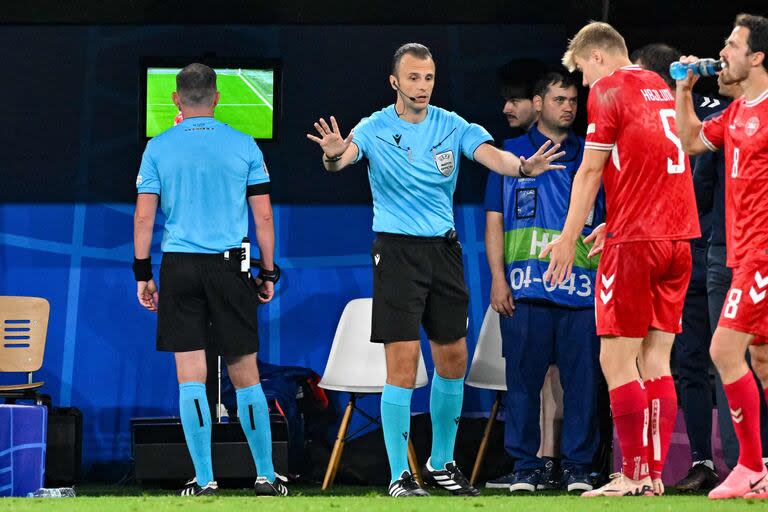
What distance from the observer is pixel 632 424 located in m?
5.00

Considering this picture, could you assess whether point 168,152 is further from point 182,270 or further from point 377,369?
point 377,369

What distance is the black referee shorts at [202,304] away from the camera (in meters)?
5.81

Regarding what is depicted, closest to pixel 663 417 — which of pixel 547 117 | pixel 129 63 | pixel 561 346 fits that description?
pixel 561 346

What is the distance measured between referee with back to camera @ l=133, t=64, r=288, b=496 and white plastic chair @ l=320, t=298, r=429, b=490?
134cm

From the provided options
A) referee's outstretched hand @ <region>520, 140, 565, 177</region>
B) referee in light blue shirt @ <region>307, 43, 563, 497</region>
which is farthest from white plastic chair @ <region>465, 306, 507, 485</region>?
referee's outstretched hand @ <region>520, 140, 565, 177</region>

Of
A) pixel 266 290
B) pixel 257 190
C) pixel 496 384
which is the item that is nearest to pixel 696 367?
pixel 496 384

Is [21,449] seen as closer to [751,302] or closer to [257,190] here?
[257,190]

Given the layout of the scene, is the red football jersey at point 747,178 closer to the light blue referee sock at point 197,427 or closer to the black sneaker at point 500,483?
the black sneaker at point 500,483

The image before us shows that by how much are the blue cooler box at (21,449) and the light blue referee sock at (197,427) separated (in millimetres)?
1194

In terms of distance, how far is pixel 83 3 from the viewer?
7.92 m

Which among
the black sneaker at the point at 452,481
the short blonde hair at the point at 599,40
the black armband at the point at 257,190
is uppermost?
the short blonde hair at the point at 599,40

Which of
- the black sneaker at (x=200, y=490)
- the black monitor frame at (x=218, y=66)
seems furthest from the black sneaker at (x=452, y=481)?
the black monitor frame at (x=218, y=66)

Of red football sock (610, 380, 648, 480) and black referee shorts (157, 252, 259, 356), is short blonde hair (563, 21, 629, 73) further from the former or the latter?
black referee shorts (157, 252, 259, 356)

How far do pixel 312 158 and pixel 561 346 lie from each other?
93.0 inches
